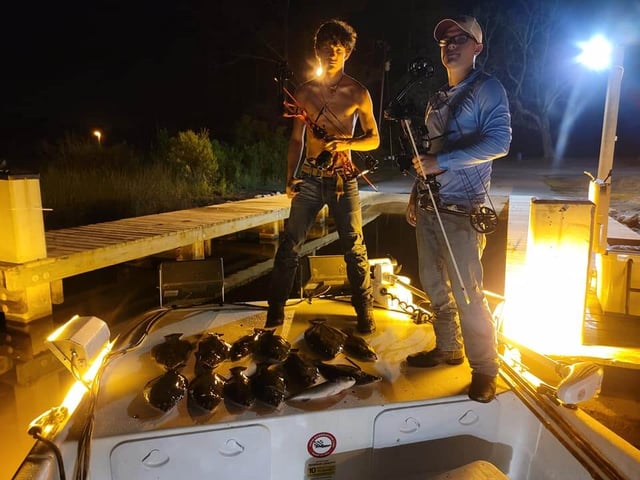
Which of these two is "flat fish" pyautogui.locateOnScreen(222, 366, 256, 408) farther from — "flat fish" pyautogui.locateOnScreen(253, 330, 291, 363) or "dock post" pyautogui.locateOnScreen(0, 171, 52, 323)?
"dock post" pyautogui.locateOnScreen(0, 171, 52, 323)

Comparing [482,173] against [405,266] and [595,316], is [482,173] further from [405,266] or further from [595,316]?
[405,266]

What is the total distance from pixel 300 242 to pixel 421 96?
26078 millimetres

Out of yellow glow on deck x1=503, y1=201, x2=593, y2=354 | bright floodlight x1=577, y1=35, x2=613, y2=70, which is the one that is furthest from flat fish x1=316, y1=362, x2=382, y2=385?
bright floodlight x1=577, y1=35, x2=613, y2=70

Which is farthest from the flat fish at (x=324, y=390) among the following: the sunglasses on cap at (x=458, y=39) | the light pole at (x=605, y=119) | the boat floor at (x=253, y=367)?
the light pole at (x=605, y=119)

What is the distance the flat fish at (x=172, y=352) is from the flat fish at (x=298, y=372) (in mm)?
606

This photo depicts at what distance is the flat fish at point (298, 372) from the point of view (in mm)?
2572

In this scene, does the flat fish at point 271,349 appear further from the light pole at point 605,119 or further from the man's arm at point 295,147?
the light pole at point 605,119

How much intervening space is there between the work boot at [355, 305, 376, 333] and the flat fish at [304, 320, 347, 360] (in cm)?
24

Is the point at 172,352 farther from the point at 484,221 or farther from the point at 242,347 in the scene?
the point at 484,221

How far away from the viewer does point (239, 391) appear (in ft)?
7.91

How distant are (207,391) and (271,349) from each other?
23.5 inches

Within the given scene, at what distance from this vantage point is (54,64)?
149 feet

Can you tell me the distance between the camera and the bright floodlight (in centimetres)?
562

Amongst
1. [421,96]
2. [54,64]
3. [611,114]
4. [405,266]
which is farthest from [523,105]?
[54,64]
